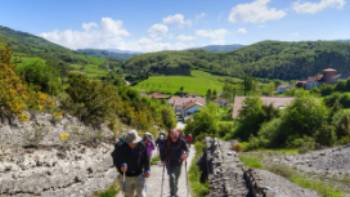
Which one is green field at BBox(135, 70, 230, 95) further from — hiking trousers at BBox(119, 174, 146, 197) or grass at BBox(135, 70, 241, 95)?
hiking trousers at BBox(119, 174, 146, 197)

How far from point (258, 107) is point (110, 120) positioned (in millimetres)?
22615

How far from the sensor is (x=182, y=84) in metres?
161

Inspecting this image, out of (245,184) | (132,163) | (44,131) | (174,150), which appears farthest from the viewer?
(44,131)

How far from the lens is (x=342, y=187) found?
15797mm

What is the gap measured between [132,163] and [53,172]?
11809mm

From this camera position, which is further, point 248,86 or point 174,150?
point 248,86

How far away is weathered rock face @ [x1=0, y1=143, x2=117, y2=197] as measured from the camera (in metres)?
14.6

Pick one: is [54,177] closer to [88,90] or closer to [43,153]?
[43,153]

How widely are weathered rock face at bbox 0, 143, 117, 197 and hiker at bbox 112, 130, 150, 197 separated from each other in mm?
5455

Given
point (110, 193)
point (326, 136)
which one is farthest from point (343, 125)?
point (110, 193)

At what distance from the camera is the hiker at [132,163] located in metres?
8.22

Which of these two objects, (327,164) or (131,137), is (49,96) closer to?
(327,164)

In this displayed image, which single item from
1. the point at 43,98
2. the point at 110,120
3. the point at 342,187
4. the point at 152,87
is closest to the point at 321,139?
the point at 110,120

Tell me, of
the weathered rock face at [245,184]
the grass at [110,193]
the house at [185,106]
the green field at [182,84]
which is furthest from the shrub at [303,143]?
the green field at [182,84]
